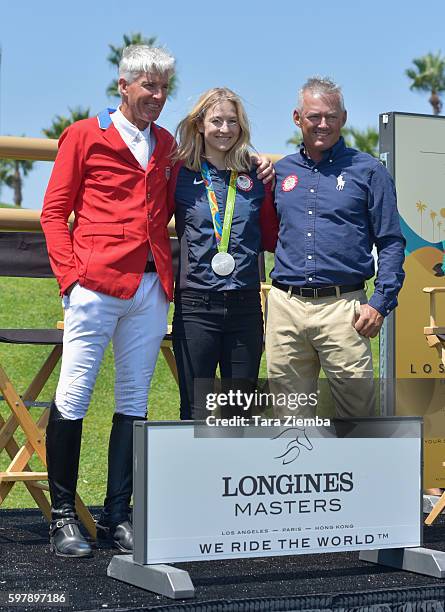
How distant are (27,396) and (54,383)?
6.78 m

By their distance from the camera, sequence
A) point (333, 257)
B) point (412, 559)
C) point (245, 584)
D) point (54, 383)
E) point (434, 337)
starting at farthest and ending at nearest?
1. point (54, 383)
2. point (434, 337)
3. point (333, 257)
4. point (412, 559)
5. point (245, 584)

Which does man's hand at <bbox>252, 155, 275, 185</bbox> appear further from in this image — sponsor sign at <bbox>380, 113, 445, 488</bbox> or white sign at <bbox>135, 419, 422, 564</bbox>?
sponsor sign at <bbox>380, 113, 445, 488</bbox>

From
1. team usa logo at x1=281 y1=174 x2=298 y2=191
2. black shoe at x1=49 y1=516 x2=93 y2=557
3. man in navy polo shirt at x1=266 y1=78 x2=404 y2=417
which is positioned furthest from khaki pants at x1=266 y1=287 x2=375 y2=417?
black shoe at x1=49 y1=516 x2=93 y2=557

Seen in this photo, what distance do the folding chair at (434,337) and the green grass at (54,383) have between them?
3.18 m

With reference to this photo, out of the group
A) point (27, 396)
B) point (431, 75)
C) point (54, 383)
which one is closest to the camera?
point (27, 396)

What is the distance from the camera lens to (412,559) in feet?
12.0

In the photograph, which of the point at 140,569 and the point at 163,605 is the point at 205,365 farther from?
the point at 163,605

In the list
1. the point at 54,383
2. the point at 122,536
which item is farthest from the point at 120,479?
the point at 54,383

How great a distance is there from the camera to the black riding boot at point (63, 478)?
12.6 feet

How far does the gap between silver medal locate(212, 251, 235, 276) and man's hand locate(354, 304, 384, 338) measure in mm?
Result: 464

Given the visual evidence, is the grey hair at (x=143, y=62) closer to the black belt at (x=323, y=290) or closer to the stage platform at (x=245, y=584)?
the black belt at (x=323, y=290)

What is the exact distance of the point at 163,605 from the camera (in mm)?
2934

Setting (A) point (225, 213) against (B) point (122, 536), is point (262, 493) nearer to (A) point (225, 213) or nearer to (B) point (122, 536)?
(B) point (122, 536)

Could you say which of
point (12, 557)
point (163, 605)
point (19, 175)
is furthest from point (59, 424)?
point (19, 175)
